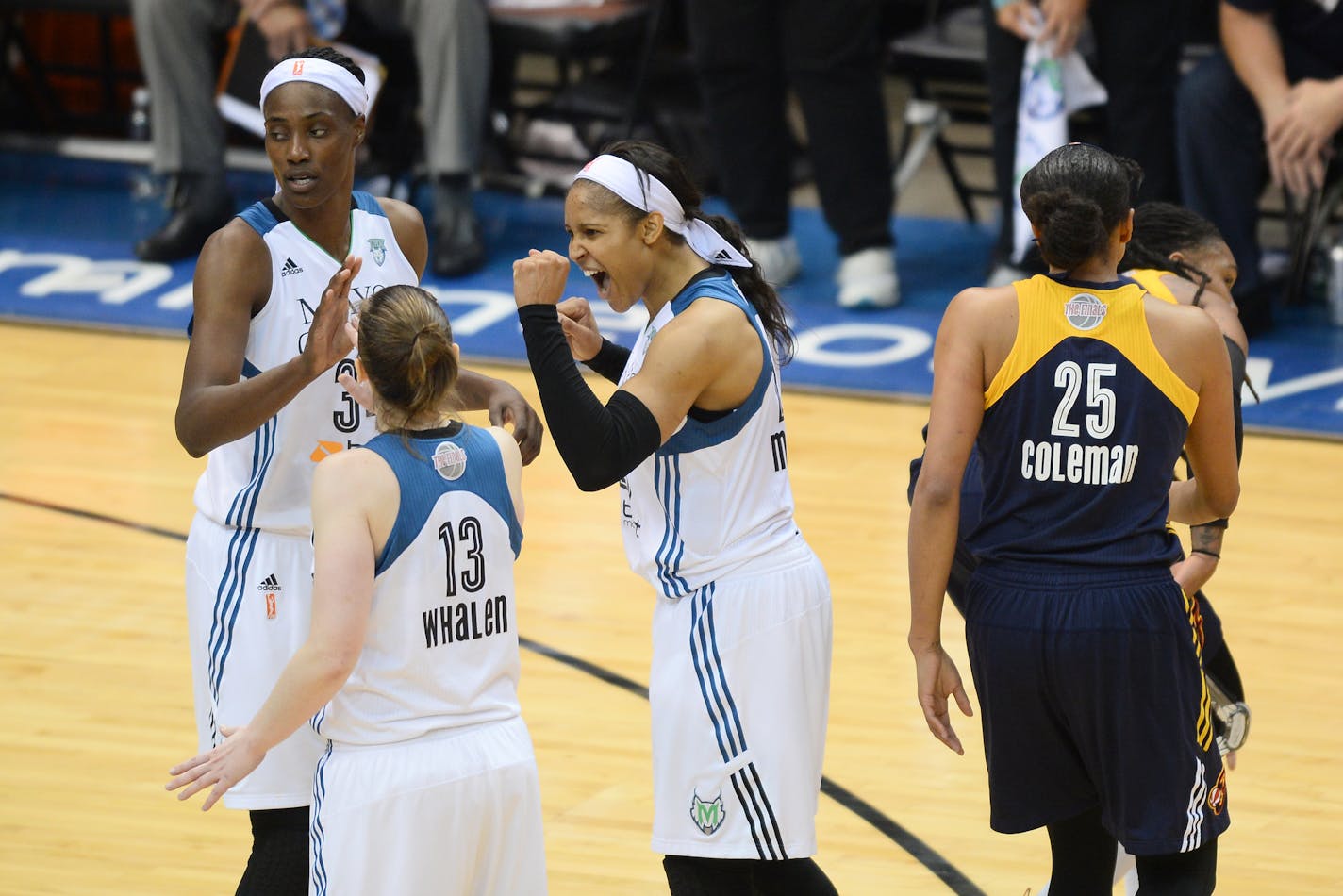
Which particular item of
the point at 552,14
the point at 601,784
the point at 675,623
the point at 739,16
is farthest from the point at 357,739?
the point at 552,14

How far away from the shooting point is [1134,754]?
2.97 meters

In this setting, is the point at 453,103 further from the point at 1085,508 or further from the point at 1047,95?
the point at 1085,508

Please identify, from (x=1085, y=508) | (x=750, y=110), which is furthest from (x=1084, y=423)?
(x=750, y=110)

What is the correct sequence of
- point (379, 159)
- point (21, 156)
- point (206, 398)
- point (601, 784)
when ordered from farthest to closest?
point (21, 156)
point (379, 159)
point (601, 784)
point (206, 398)

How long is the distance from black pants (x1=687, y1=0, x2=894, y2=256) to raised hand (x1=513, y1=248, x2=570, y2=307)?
203 inches

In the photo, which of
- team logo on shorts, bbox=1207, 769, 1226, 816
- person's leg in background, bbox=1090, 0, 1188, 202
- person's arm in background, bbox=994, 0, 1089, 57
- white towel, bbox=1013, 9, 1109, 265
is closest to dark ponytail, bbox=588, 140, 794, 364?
team logo on shorts, bbox=1207, 769, 1226, 816

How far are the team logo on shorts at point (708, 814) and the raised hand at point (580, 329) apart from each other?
0.79 m

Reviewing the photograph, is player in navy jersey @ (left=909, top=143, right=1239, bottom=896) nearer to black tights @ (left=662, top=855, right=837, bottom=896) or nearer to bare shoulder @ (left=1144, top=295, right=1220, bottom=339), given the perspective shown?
bare shoulder @ (left=1144, top=295, right=1220, bottom=339)

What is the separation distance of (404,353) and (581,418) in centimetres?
30

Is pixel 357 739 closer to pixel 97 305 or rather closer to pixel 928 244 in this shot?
pixel 97 305

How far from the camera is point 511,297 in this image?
8445mm

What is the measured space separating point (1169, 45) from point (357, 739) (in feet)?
19.0

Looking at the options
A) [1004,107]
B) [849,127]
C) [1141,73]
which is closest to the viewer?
[1141,73]

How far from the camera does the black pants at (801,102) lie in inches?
313
